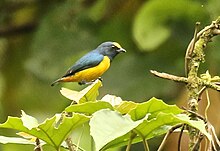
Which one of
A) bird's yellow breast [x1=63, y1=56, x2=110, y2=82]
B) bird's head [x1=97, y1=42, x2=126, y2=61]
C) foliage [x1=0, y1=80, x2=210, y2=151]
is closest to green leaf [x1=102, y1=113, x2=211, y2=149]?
foliage [x1=0, y1=80, x2=210, y2=151]

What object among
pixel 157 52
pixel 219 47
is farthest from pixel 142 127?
pixel 157 52

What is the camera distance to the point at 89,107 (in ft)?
→ 2.90

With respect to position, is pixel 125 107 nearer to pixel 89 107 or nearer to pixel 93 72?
pixel 89 107

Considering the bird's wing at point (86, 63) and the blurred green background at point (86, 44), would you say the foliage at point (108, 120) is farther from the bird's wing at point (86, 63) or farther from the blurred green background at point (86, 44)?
the blurred green background at point (86, 44)

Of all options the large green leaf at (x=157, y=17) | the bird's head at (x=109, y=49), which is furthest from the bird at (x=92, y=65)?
the large green leaf at (x=157, y=17)

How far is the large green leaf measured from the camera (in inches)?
84.7

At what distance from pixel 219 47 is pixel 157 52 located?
242 millimetres

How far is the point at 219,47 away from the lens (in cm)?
213

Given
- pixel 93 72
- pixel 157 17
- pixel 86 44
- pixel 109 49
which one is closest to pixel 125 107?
pixel 93 72

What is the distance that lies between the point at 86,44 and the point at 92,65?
95cm

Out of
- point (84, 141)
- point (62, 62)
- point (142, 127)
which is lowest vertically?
point (142, 127)

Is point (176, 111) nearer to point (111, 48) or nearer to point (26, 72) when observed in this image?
point (111, 48)

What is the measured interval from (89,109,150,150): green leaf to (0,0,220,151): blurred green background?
1.32 m

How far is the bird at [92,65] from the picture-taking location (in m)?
1.35
